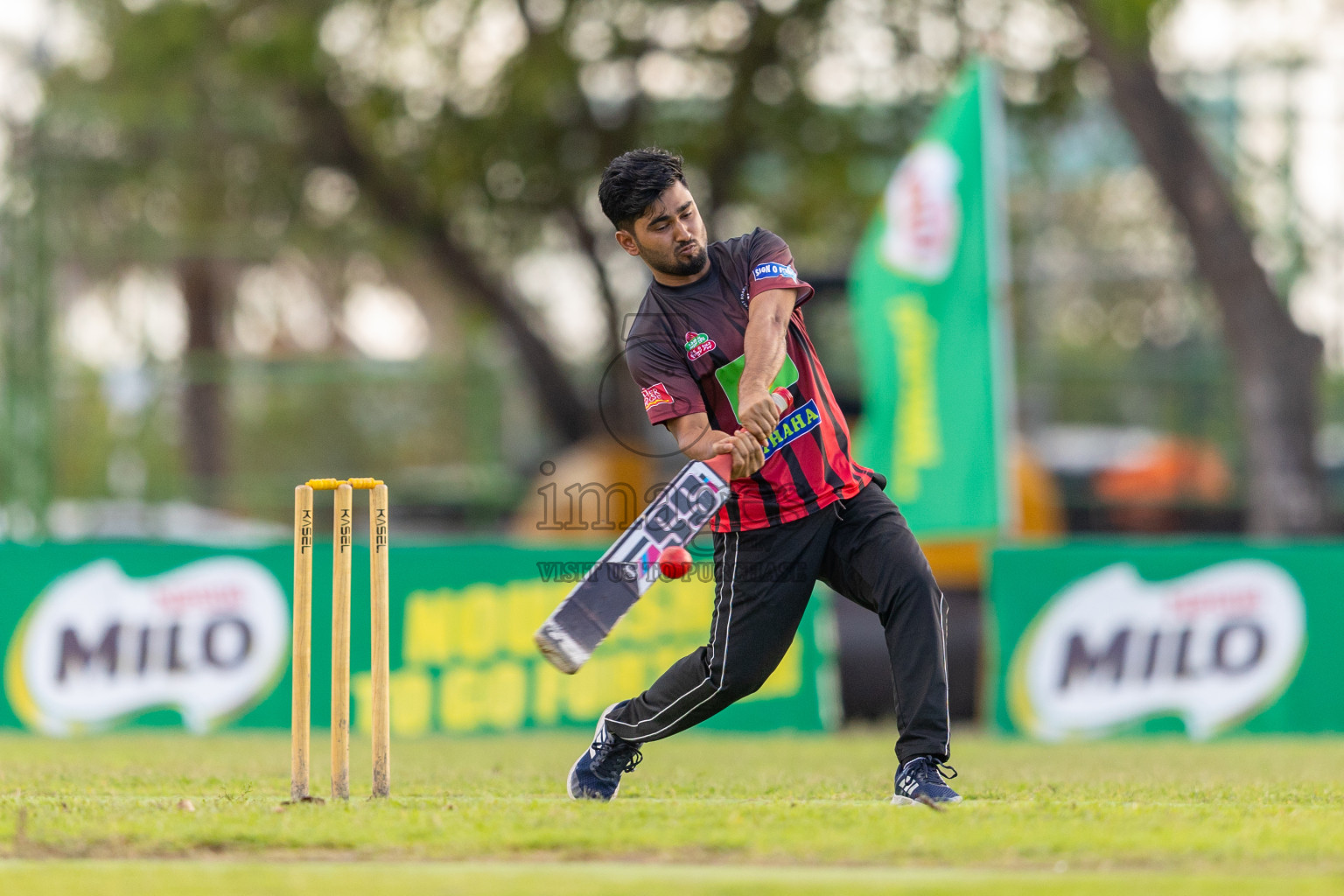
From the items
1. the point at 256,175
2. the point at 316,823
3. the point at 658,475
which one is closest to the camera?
the point at 316,823

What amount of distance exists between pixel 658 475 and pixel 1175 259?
9396 mm

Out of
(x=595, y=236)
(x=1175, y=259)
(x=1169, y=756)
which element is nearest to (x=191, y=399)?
(x=595, y=236)

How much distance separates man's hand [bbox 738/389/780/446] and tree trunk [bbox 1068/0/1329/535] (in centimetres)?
1137

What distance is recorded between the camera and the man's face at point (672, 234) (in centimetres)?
544

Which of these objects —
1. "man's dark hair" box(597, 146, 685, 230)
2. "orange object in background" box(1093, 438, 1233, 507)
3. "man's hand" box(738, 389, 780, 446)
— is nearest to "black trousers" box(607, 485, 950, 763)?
"man's hand" box(738, 389, 780, 446)

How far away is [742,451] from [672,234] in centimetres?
83

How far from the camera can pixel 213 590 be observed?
1129cm

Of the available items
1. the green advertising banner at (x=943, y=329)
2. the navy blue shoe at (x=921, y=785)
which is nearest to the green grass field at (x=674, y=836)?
the navy blue shoe at (x=921, y=785)

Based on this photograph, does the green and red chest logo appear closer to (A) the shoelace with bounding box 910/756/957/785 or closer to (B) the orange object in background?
(A) the shoelace with bounding box 910/756/957/785

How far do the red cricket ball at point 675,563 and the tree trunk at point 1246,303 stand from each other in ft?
38.3

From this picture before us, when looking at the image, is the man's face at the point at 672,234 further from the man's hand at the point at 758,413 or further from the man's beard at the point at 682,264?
the man's hand at the point at 758,413

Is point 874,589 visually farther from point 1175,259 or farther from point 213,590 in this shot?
point 1175,259

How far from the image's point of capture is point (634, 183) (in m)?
5.40

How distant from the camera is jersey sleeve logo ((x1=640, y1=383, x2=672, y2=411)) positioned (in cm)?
548
